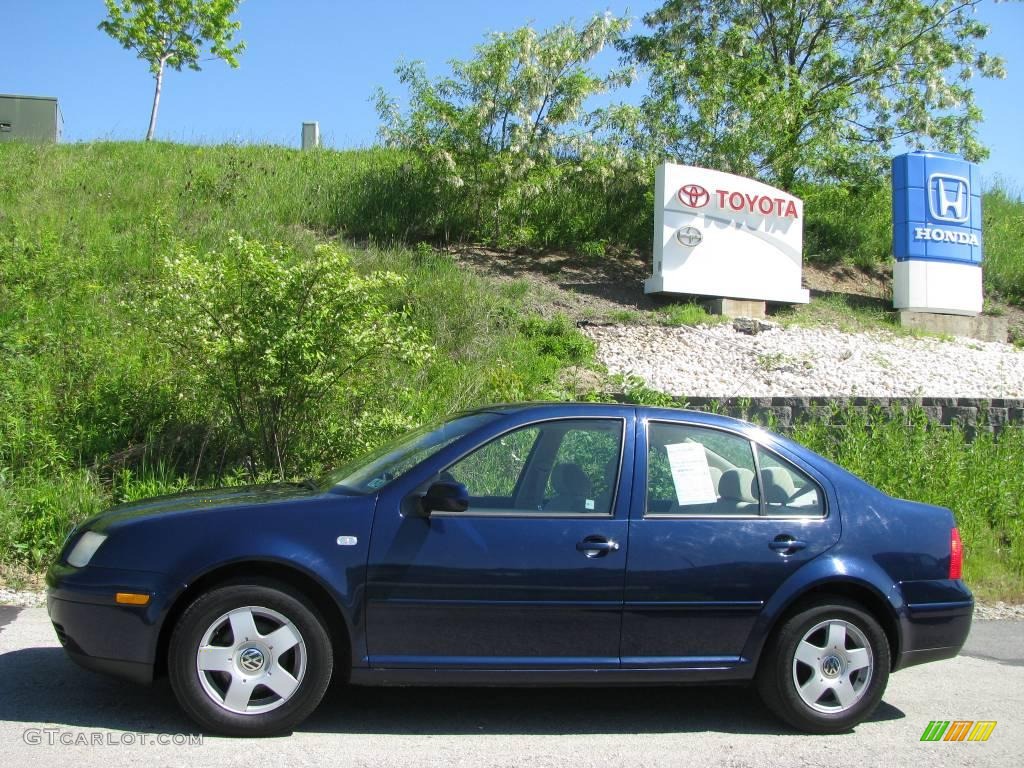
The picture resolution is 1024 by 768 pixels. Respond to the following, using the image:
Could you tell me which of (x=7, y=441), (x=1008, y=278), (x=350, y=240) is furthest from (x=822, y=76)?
(x=7, y=441)

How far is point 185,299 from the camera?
26.9 ft

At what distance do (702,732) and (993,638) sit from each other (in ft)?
10.9

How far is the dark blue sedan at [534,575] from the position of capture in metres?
4.21

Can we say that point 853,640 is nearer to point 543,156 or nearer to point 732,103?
point 543,156

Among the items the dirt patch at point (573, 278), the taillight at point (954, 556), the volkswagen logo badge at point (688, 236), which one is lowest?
the taillight at point (954, 556)

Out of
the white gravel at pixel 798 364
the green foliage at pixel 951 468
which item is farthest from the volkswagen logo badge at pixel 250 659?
the white gravel at pixel 798 364

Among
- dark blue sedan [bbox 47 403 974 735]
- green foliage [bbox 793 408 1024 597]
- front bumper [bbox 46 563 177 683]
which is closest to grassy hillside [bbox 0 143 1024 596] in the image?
green foliage [bbox 793 408 1024 597]

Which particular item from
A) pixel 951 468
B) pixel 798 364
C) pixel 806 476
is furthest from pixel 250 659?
pixel 798 364

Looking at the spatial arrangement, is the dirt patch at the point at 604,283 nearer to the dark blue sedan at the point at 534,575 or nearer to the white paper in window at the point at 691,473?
the white paper in window at the point at 691,473

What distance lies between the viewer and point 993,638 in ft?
22.4

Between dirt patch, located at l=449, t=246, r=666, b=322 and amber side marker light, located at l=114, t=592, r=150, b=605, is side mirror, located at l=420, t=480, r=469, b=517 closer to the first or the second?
amber side marker light, located at l=114, t=592, r=150, b=605

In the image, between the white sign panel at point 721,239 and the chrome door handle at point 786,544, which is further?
the white sign panel at point 721,239

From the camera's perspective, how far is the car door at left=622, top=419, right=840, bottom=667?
14.7ft

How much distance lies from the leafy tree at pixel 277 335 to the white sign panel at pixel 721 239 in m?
7.80
